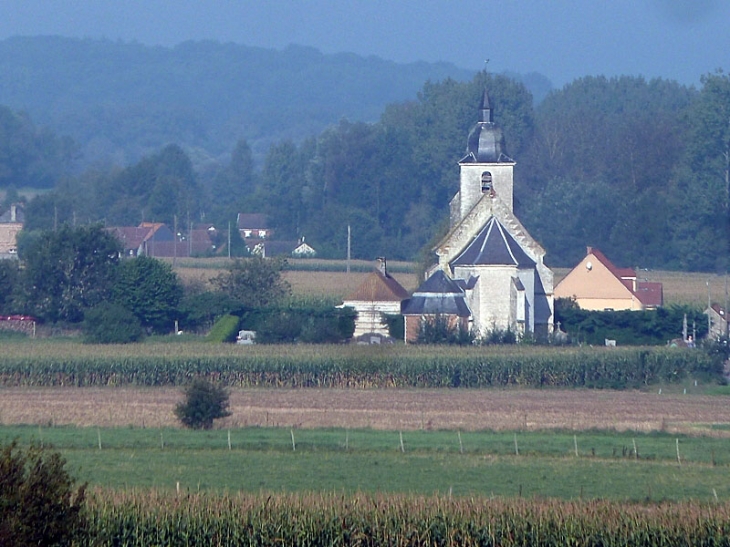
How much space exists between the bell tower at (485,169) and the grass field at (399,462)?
1017 inches

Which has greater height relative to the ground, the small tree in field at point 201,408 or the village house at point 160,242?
the village house at point 160,242

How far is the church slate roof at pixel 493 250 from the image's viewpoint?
45.2m

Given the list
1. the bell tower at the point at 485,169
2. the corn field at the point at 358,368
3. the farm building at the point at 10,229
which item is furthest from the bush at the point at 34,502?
the farm building at the point at 10,229

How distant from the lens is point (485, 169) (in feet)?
169

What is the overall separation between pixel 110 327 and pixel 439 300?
1168 centimetres

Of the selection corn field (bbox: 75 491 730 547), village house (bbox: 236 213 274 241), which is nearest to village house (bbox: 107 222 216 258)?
village house (bbox: 236 213 274 241)

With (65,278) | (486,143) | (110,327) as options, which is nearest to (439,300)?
(486,143)

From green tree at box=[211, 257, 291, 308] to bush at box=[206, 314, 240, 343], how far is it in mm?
4347

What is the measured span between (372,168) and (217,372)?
67.7 meters

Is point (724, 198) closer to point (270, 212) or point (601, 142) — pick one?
point (601, 142)

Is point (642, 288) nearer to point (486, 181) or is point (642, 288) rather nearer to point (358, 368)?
A: point (486, 181)

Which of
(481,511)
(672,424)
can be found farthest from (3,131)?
(481,511)

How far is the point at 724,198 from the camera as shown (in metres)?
75.1

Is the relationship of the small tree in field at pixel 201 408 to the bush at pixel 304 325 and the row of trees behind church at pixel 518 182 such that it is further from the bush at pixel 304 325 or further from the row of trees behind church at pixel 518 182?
the row of trees behind church at pixel 518 182
